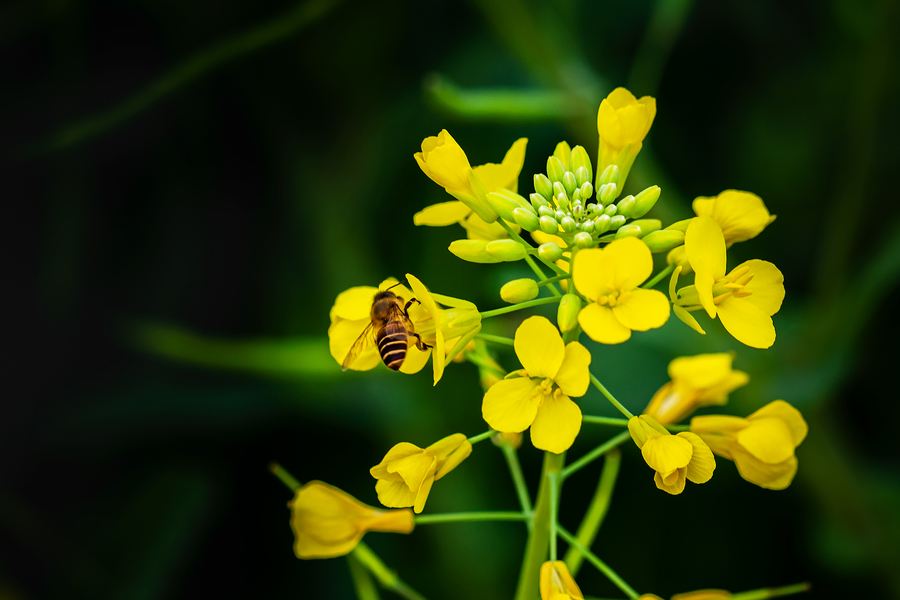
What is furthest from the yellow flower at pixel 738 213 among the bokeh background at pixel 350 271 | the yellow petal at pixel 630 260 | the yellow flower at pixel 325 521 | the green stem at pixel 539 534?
the bokeh background at pixel 350 271

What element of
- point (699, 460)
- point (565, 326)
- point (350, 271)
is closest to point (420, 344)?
point (565, 326)

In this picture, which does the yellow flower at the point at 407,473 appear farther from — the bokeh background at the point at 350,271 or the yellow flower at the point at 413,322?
the bokeh background at the point at 350,271

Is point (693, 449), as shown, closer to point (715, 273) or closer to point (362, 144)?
point (715, 273)

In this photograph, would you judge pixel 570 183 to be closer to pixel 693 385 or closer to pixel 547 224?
pixel 547 224

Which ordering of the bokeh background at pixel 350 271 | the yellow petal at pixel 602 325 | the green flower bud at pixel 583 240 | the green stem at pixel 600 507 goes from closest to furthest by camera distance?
the yellow petal at pixel 602 325 → the green flower bud at pixel 583 240 → the green stem at pixel 600 507 → the bokeh background at pixel 350 271

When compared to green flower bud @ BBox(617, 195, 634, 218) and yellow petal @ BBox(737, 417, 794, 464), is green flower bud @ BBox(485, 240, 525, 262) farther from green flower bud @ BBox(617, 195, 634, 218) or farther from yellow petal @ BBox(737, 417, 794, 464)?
yellow petal @ BBox(737, 417, 794, 464)

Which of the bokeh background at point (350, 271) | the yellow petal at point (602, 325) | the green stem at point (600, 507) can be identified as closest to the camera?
the yellow petal at point (602, 325)

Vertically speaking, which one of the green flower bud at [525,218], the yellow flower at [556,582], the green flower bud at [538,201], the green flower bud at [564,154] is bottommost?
the yellow flower at [556,582]
